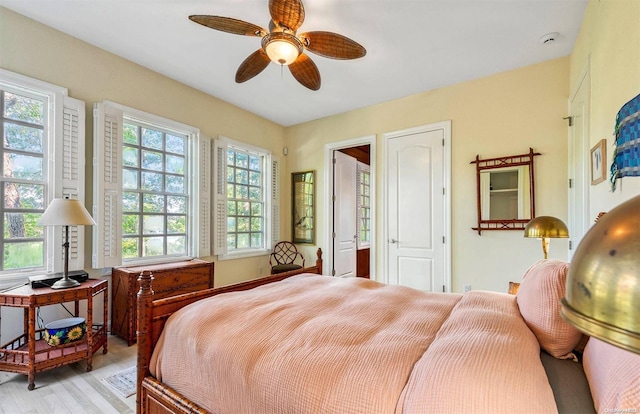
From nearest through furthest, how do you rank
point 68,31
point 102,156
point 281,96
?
1. point 68,31
2. point 102,156
3. point 281,96

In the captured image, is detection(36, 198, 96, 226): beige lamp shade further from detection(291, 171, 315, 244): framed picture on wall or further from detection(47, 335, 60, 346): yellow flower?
detection(291, 171, 315, 244): framed picture on wall

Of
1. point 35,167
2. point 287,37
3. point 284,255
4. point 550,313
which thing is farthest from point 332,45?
point 284,255

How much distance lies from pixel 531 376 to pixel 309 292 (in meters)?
1.32

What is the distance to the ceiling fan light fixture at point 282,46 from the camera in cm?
207

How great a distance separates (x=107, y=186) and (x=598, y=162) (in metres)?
4.12

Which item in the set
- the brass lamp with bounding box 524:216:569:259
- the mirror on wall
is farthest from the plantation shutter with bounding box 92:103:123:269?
the mirror on wall

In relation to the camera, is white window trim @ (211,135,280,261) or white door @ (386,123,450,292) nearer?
white door @ (386,123,450,292)

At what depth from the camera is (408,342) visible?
121 cm

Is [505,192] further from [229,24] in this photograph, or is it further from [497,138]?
[229,24]

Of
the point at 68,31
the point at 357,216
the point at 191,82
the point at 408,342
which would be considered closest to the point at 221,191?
the point at 191,82

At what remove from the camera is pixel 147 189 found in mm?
3455

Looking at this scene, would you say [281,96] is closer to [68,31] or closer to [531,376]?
[68,31]

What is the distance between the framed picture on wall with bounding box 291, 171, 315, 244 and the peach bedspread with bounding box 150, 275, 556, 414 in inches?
125

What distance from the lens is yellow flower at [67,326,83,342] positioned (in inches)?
94.8
